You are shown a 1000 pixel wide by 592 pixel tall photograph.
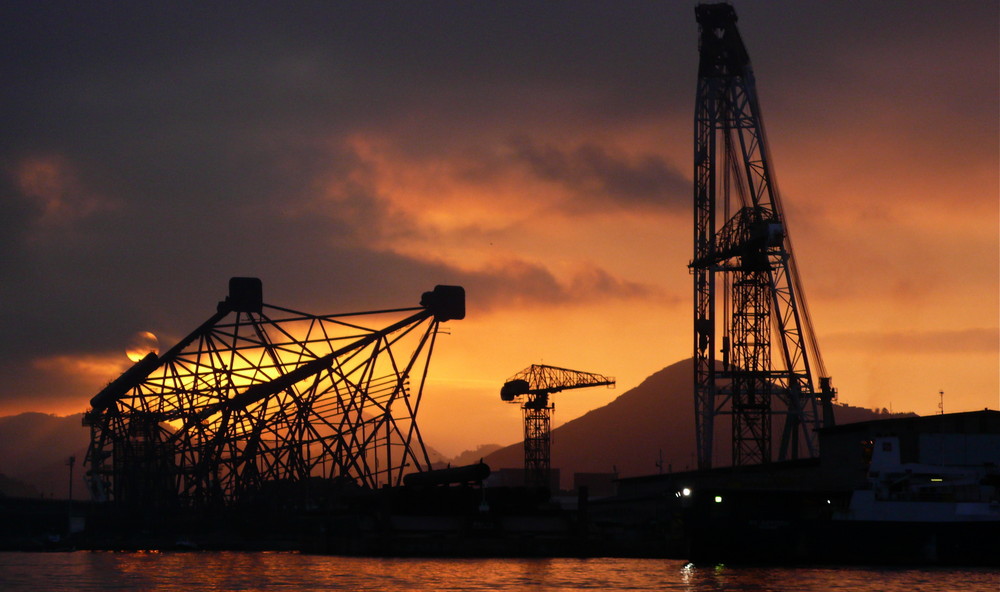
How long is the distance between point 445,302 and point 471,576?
38.5 meters

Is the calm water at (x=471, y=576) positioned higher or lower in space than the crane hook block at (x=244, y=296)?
lower

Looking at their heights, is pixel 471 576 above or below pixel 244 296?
below

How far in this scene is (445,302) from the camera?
4653 inches

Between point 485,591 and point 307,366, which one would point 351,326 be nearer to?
point 307,366

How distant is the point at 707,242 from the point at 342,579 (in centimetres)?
6366

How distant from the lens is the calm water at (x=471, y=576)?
2931 inches

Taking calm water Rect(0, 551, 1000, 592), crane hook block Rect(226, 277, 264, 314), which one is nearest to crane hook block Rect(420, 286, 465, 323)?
crane hook block Rect(226, 277, 264, 314)

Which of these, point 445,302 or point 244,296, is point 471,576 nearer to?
point 445,302

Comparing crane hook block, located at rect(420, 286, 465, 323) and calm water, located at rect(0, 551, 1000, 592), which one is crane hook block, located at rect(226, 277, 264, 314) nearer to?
crane hook block, located at rect(420, 286, 465, 323)

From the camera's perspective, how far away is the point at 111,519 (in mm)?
158875

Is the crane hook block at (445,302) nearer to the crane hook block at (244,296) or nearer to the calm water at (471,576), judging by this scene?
the crane hook block at (244,296)

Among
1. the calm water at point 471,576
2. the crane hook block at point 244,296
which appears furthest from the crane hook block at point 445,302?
the calm water at point 471,576

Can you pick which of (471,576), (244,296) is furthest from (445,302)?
(471,576)

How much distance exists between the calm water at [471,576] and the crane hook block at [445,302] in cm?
2321
